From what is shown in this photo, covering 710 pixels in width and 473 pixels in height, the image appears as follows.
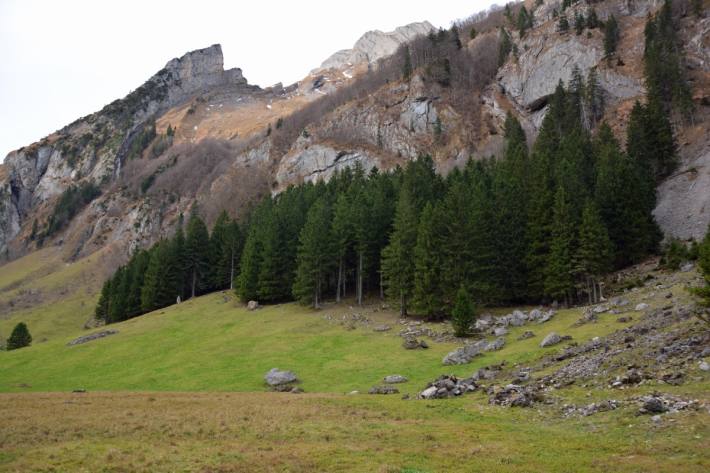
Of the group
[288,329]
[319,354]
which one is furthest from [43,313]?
[319,354]

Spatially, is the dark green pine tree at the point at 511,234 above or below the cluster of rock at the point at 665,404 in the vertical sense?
above

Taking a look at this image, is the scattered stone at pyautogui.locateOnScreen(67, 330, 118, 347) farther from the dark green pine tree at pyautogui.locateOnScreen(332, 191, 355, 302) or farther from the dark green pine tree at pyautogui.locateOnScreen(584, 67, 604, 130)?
the dark green pine tree at pyautogui.locateOnScreen(584, 67, 604, 130)

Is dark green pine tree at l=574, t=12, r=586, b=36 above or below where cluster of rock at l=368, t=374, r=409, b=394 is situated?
above

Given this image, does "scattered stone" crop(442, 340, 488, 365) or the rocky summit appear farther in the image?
"scattered stone" crop(442, 340, 488, 365)

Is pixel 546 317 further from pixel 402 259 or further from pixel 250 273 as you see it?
pixel 250 273

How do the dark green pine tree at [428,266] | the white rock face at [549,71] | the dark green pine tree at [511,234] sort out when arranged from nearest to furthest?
the dark green pine tree at [428,266]
the dark green pine tree at [511,234]
the white rock face at [549,71]

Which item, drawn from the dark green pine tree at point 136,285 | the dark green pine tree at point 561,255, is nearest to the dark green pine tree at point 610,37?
the dark green pine tree at point 561,255

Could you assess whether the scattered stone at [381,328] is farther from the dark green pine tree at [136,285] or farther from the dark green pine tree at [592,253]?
the dark green pine tree at [136,285]

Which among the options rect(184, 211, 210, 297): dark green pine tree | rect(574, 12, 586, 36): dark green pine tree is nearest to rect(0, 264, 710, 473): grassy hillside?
rect(184, 211, 210, 297): dark green pine tree

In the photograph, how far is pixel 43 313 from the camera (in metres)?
113

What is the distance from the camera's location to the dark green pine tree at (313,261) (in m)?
68.1

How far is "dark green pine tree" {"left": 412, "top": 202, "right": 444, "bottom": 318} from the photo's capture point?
5694 cm

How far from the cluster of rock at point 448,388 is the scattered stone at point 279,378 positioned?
13.1m

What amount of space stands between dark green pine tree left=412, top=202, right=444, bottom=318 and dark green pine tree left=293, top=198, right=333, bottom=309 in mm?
15187
